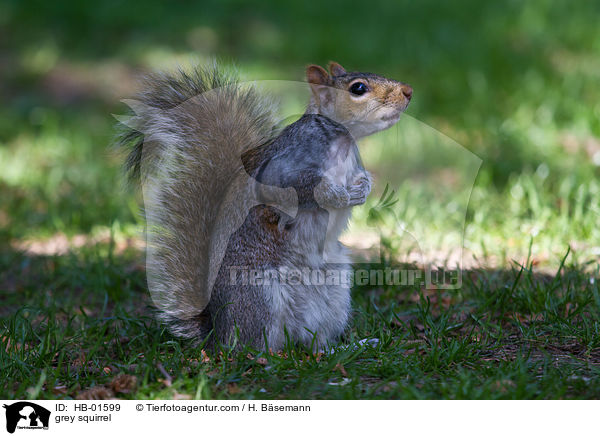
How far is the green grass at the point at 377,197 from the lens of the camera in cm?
222

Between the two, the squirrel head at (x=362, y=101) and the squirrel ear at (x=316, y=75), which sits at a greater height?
the squirrel ear at (x=316, y=75)

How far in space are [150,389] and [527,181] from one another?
95.7 inches

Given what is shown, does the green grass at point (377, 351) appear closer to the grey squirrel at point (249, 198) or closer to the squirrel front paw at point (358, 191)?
the grey squirrel at point (249, 198)

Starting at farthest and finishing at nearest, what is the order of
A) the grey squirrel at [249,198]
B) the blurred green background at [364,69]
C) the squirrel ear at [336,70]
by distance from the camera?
the blurred green background at [364,69] < the squirrel ear at [336,70] < the grey squirrel at [249,198]

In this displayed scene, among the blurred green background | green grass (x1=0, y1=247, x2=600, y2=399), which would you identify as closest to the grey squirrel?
green grass (x1=0, y1=247, x2=600, y2=399)

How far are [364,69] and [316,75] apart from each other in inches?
124

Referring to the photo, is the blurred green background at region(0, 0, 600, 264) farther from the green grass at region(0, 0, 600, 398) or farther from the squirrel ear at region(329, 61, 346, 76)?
the squirrel ear at region(329, 61, 346, 76)

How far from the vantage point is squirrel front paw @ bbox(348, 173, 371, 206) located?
241 cm
